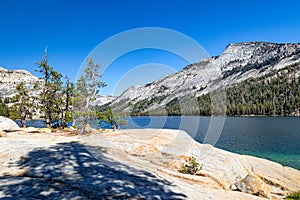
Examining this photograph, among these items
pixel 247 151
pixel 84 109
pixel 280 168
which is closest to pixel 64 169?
pixel 84 109

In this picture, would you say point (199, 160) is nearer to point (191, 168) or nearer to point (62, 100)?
point (191, 168)

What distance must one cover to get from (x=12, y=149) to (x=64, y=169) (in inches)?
191

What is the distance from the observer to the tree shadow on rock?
605cm

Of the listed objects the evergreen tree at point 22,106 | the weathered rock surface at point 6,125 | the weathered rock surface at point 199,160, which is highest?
the evergreen tree at point 22,106

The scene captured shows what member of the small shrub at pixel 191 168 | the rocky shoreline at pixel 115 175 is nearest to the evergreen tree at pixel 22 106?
the rocky shoreline at pixel 115 175

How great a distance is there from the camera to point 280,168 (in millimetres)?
22766

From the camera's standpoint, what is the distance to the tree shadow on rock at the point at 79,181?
6.05 m

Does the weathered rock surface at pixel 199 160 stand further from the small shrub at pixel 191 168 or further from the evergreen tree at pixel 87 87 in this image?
the evergreen tree at pixel 87 87

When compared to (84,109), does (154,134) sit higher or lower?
lower

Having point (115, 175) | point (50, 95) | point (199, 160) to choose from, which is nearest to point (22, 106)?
point (50, 95)

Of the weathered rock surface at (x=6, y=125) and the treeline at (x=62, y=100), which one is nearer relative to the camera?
the weathered rock surface at (x=6, y=125)

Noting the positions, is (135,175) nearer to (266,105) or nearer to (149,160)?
(149,160)

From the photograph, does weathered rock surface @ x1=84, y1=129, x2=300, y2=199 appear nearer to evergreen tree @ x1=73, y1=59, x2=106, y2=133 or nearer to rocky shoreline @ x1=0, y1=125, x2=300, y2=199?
rocky shoreline @ x1=0, y1=125, x2=300, y2=199

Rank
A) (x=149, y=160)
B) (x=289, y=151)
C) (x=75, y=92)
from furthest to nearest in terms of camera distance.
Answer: (x=289, y=151) < (x=75, y=92) < (x=149, y=160)
